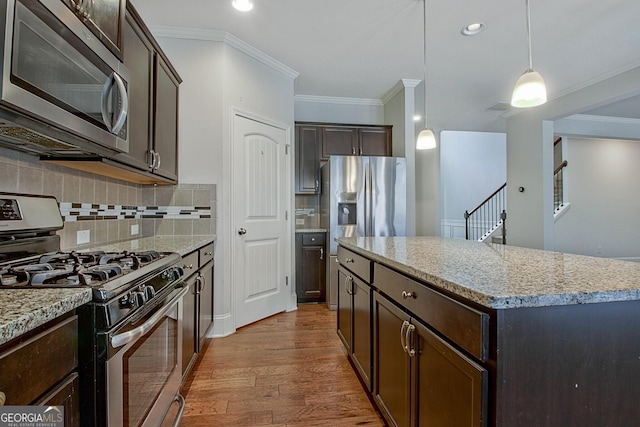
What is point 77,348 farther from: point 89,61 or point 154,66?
point 154,66

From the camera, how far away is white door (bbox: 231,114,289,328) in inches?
116

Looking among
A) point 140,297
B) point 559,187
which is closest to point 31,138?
point 140,297

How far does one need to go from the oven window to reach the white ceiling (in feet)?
7.92

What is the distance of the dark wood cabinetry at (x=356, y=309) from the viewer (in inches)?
69.5

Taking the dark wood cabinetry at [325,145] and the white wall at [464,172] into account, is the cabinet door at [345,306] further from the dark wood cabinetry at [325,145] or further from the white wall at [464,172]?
the white wall at [464,172]

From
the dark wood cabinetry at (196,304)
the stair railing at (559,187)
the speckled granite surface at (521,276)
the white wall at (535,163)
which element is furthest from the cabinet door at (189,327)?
the stair railing at (559,187)

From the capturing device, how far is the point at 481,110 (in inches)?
199

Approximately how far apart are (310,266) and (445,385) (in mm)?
2885

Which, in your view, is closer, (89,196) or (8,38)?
(8,38)

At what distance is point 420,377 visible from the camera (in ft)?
3.79

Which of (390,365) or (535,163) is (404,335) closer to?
(390,365)

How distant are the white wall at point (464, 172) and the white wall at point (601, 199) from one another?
190cm

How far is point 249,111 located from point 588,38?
3.33m

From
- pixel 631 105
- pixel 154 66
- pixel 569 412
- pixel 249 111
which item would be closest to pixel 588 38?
pixel 631 105
